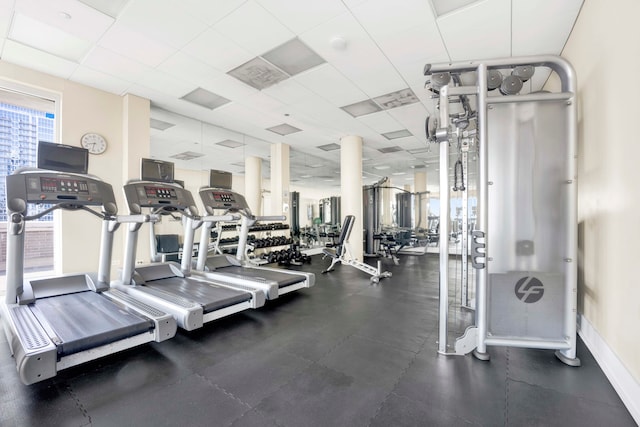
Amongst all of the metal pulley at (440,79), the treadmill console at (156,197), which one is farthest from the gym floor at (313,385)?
the metal pulley at (440,79)

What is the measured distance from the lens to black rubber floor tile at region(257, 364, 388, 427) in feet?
5.04

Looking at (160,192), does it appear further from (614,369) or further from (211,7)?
(614,369)

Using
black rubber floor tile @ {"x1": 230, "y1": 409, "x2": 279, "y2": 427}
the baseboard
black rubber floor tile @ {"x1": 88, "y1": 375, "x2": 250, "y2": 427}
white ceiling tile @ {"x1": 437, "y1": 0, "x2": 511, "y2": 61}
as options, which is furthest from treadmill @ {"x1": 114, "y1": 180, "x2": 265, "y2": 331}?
white ceiling tile @ {"x1": 437, "y1": 0, "x2": 511, "y2": 61}

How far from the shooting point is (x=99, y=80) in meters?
4.02

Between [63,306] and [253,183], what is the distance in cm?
651

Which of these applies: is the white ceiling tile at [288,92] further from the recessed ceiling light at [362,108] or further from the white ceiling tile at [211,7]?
the white ceiling tile at [211,7]

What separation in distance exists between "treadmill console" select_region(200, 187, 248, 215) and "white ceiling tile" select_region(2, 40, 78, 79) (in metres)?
2.40

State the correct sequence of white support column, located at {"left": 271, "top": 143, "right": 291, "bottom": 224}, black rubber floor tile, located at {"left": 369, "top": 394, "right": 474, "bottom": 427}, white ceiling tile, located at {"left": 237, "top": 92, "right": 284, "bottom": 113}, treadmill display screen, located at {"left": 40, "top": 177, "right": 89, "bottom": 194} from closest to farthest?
black rubber floor tile, located at {"left": 369, "top": 394, "right": 474, "bottom": 427}, treadmill display screen, located at {"left": 40, "top": 177, "right": 89, "bottom": 194}, white ceiling tile, located at {"left": 237, "top": 92, "right": 284, "bottom": 113}, white support column, located at {"left": 271, "top": 143, "right": 291, "bottom": 224}

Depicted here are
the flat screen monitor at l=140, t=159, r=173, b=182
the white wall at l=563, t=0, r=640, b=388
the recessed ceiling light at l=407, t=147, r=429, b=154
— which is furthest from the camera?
the recessed ceiling light at l=407, t=147, r=429, b=154

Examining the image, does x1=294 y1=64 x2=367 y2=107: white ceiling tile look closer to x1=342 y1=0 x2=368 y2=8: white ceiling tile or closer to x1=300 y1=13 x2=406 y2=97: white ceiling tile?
x1=300 y1=13 x2=406 y2=97: white ceiling tile

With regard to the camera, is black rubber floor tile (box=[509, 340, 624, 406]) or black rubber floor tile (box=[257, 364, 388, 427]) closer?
black rubber floor tile (box=[257, 364, 388, 427])

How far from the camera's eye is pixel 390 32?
9.72 ft

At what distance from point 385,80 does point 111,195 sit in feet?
12.7

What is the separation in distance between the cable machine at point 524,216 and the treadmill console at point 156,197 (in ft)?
10.2
